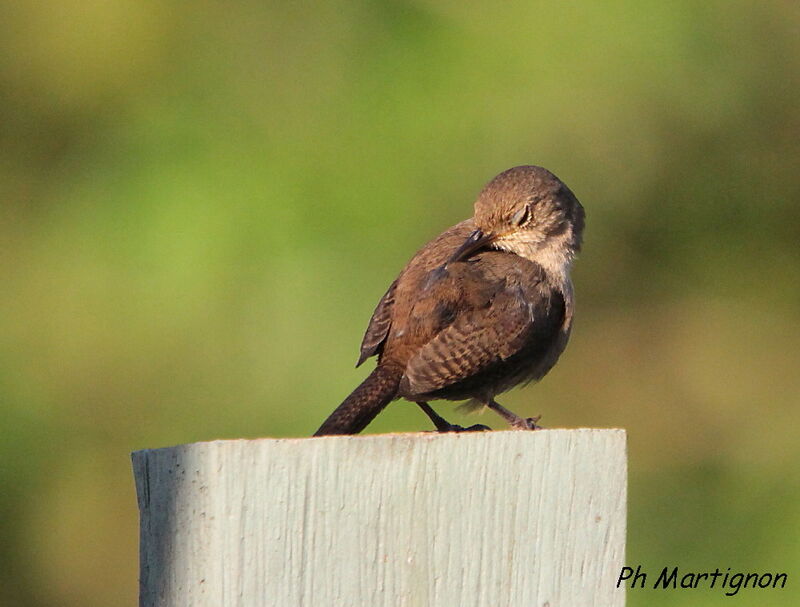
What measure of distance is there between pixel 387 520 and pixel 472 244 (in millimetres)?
2131

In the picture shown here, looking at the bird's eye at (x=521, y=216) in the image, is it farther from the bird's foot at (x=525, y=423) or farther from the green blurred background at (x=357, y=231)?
the green blurred background at (x=357, y=231)

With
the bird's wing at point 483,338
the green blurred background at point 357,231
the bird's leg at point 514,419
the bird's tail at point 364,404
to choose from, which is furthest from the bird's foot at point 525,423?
the green blurred background at point 357,231

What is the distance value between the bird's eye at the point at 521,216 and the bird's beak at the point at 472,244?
116 millimetres

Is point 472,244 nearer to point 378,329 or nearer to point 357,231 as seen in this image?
point 378,329

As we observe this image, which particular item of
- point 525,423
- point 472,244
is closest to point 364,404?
point 525,423

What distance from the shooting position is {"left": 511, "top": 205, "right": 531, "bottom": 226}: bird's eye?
4551mm

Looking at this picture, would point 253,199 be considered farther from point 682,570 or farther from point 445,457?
point 445,457

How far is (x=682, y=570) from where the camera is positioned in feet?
20.0

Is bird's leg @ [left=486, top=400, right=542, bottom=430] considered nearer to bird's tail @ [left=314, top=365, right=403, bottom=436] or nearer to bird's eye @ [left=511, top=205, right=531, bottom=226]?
bird's tail @ [left=314, top=365, right=403, bottom=436]

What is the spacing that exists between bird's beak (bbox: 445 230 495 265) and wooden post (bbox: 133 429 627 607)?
6.03 ft

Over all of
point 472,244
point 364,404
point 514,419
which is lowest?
point 364,404

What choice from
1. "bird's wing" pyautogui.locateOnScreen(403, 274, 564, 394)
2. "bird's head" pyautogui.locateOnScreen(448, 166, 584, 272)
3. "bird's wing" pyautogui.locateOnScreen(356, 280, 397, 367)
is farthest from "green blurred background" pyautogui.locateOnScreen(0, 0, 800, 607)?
"bird's wing" pyautogui.locateOnScreen(403, 274, 564, 394)

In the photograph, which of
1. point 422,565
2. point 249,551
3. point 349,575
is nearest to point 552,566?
point 422,565

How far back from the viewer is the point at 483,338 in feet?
13.1
